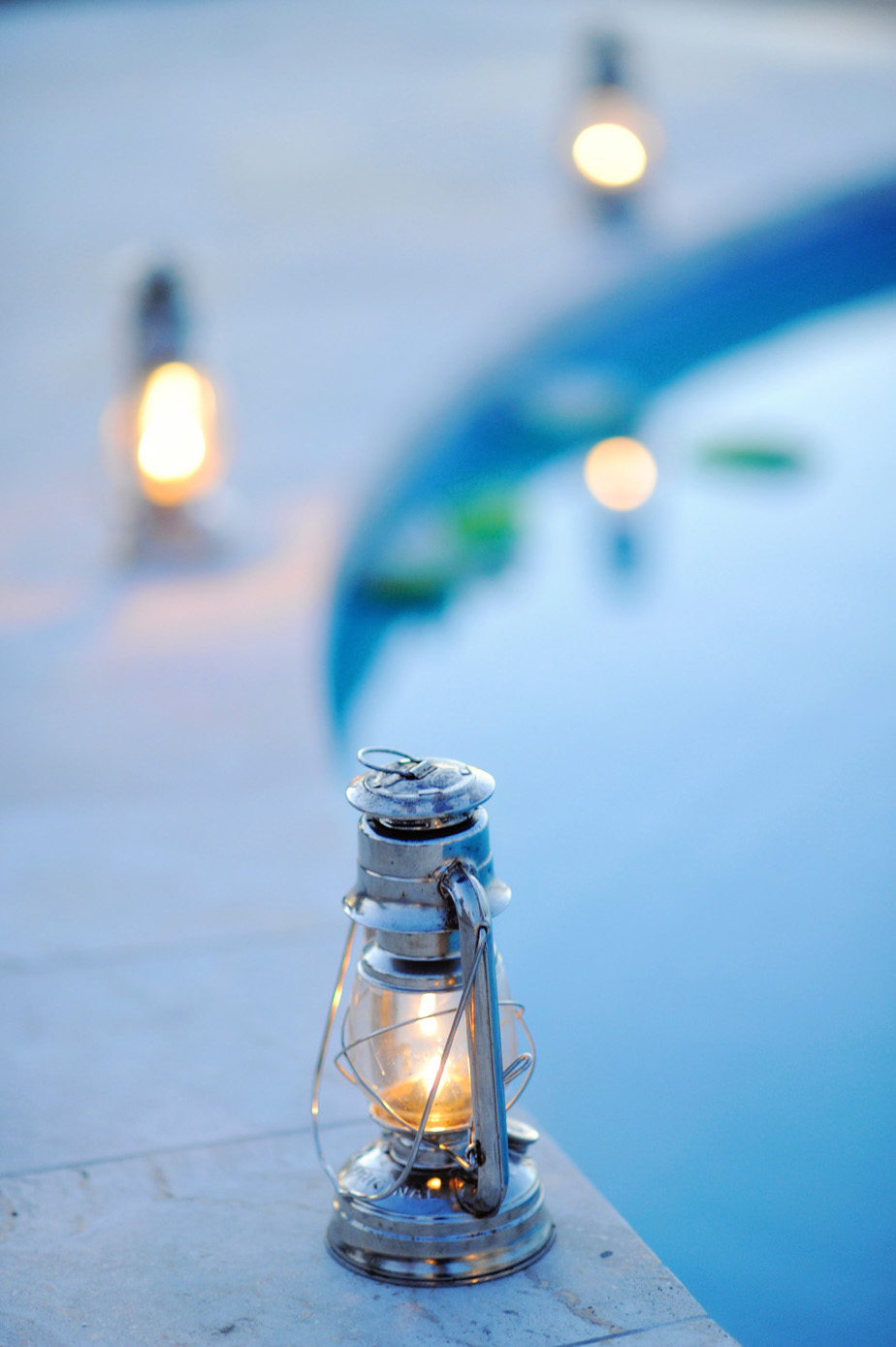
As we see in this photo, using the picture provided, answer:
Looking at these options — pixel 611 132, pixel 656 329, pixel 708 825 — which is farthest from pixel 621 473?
pixel 611 132

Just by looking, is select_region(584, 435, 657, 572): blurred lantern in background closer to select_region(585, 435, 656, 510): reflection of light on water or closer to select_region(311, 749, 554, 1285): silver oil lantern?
select_region(585, 435, 656, 510): reflection of light on water

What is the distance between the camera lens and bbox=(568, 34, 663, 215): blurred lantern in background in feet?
21.2

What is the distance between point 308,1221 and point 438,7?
11797 mm

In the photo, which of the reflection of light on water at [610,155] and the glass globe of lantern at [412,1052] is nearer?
the glass globe of lantern at [412,1052]

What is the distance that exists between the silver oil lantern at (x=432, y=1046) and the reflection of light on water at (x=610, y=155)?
5.85 meters

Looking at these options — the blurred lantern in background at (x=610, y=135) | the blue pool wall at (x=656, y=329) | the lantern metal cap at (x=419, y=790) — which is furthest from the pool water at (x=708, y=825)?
the blurred lantern in background at (x=610, y=135)

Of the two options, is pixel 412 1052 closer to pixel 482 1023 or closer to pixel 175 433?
pixel 482 1023

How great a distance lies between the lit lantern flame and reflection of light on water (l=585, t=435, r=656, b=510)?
1.37 m

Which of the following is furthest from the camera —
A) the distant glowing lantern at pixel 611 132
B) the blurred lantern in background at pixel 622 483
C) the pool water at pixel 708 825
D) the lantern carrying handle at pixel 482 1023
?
the distant glowing lantern at pixel 611 132

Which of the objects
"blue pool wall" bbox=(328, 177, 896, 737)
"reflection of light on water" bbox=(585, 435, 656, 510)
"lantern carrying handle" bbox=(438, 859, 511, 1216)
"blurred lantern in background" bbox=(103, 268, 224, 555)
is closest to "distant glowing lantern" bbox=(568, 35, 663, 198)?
"blue pool wall" bbox=(328, 177, 896, 737)

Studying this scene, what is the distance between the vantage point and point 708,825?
263 centimetres

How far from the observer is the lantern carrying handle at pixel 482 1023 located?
124cm

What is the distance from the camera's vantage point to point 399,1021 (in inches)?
52.7

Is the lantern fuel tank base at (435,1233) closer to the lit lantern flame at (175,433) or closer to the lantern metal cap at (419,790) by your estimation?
the lantern metal cap at (419,790)
